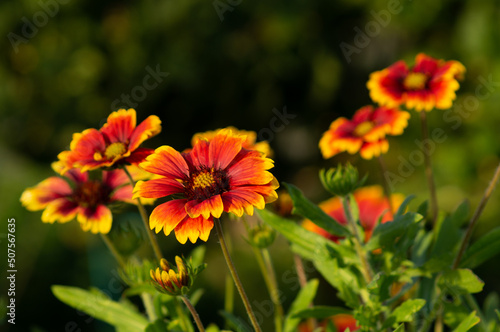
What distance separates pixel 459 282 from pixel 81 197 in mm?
458

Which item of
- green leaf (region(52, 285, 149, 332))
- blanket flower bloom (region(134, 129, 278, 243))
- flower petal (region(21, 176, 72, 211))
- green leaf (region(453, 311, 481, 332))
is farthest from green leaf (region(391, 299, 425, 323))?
flower petal (region(21, 176, 72, 211))

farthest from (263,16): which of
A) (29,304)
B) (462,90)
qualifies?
(29,304)

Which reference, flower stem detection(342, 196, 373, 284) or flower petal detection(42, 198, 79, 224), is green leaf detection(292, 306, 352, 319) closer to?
flower stem detection(342, 196, 373, 284)

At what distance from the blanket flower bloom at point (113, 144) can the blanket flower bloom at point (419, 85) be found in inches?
12.3

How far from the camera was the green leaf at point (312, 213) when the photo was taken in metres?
0.61

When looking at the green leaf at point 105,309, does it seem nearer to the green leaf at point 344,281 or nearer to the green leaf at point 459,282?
the green leaf at point 344,281

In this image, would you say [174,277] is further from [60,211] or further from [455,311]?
[455,311]

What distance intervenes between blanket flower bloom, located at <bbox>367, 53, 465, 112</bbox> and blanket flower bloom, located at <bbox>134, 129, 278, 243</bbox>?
0.26 metres

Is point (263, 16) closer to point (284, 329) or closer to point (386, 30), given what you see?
point (386, 30)

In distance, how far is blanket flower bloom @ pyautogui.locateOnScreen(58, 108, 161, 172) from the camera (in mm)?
589

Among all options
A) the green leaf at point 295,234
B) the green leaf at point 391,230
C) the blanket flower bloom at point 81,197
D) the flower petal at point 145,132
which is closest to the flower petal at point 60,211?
the blanket flower bloom at point 81,197

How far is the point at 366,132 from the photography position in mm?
752

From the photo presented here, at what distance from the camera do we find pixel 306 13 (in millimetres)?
2113

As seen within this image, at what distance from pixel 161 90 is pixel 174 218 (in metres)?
1.88
